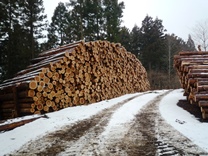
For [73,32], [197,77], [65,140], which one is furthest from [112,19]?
[65,140]

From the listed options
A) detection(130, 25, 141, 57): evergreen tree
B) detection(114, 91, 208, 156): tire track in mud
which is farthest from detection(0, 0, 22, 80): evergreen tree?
detection(130, 25, 141, 57): evergreen tree

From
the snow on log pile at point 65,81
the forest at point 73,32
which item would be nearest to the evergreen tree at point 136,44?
the forest at point 73,32

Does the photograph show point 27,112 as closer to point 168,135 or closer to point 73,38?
point 168,135

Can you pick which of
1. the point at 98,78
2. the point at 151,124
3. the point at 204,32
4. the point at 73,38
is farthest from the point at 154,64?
the point at 151,124

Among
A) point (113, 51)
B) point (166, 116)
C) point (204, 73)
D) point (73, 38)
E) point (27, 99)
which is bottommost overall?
point (166, 116)

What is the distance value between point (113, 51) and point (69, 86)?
5883 mm

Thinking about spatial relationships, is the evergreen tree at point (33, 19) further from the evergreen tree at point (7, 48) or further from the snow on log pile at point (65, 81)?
the snow on log pile at point (65, 81)

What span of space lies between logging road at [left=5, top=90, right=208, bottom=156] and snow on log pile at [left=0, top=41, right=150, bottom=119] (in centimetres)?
283

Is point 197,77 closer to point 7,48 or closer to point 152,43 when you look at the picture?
point 7,48

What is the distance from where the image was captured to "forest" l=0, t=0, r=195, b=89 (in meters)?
17.5

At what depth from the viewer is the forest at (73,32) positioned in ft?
57.5

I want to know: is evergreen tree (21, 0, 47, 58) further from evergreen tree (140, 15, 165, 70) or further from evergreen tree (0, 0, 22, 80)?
evergreen tree (140, 15, 165, 70)

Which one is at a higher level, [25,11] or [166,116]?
[25,11]

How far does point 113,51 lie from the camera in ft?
47.1
